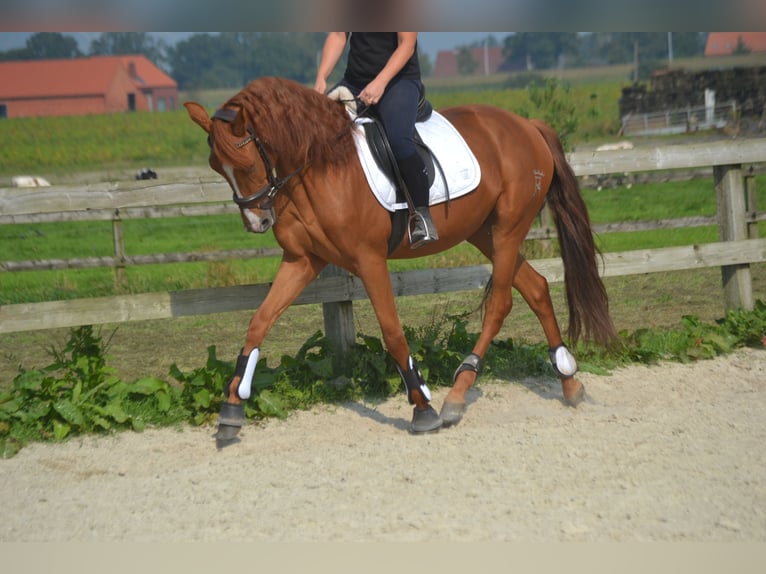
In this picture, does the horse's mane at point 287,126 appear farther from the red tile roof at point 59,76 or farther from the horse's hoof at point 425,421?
the red tile roof at point 59,76

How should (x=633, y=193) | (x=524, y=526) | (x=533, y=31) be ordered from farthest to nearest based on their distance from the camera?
(x=633, y=193)
(x=524, y=526)
(x=533, y=31)

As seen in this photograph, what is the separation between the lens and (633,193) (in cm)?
2059

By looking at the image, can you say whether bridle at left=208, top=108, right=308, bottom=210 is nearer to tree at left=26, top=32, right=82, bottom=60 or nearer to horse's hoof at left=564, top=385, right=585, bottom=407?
tree at left=26, top=32, right=82, bottom=60

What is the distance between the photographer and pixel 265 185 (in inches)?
167

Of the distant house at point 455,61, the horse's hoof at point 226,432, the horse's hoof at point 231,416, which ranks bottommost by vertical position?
the horse's hoof at point 226,432

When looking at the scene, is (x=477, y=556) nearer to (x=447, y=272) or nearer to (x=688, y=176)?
(x=447, y=272)

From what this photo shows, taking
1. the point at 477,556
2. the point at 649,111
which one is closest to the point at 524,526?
the point at 477,556

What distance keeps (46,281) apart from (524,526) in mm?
9653

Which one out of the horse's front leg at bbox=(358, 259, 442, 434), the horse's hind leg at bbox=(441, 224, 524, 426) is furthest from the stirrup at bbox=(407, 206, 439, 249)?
the horse's hind leg at bbox=(441, 224, 524, 426)

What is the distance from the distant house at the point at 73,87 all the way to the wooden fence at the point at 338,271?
38.0m

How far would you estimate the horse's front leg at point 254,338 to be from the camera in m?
4.52

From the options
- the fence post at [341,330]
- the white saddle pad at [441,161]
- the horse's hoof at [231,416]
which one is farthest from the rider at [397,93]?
the horse's hoof at [231,416]

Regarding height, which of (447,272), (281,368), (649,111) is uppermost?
(649,111)

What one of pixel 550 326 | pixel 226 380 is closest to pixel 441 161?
pixel 550 326
